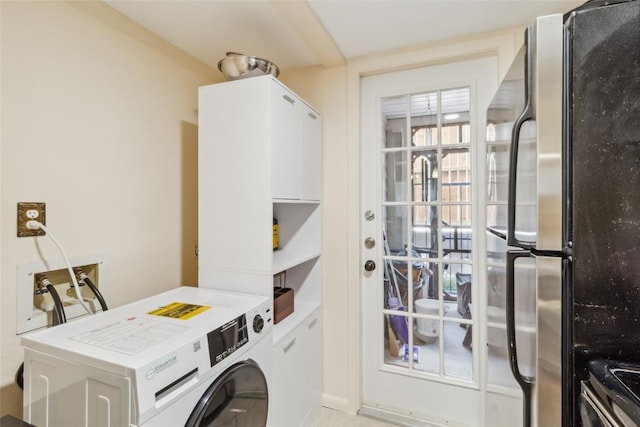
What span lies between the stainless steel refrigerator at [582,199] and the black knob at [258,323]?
3.22 feet

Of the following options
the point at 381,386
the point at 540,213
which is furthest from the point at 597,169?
the point at 381,386

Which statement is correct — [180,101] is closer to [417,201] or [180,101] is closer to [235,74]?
[235,74]

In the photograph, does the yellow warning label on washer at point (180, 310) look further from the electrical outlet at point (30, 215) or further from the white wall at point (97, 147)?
the electrical outlet at point (30, 215)

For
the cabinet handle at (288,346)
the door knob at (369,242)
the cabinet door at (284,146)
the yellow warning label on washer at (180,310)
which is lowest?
the cabinet handle at (288,346)

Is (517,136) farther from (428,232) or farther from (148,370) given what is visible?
(148,370)

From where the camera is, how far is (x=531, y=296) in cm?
88

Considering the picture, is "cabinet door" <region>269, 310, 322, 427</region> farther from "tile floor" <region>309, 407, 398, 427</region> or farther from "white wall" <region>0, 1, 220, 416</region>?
"white wall" <region>0, 1, 220, 416</region>

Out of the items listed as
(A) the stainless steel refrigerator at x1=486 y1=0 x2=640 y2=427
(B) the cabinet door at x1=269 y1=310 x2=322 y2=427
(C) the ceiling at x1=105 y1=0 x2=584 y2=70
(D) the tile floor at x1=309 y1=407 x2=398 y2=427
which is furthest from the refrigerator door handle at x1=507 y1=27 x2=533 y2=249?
(D) the tile floor at x1=309 y1=407 x2=398 y2=427

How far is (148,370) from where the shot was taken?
0.80 metres

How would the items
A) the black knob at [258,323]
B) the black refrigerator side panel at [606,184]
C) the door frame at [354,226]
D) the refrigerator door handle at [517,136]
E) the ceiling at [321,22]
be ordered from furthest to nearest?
the door frame at [354,226]
the ceiling at [321,22]
the black knob at [258,323]
the refrigerator door handle at [517,136]
the black refrigerator side panel at [606,184]

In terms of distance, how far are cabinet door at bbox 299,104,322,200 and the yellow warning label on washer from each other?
85 centimetres

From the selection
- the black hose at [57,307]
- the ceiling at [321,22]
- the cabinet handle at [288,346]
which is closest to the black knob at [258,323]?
the cabinet handle at [288,346]

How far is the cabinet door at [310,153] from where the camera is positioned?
5.93ft

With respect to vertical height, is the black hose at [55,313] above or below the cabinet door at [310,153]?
below
